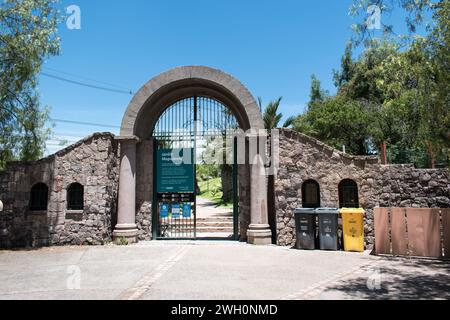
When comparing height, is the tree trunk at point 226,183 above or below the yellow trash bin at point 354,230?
above

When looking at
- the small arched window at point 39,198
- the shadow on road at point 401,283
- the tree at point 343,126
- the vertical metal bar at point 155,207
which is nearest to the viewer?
the shadow on road at point 401,283

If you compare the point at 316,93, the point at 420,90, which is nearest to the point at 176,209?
the point at 420,90

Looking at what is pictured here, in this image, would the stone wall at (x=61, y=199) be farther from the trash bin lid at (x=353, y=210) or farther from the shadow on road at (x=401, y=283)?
the shadow on road at (x=401, y=283)

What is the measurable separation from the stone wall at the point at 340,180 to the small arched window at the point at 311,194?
25cm

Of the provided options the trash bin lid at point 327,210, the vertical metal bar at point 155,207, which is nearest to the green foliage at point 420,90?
the trash bin lid at point 327,210

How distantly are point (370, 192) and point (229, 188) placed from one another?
22.1 m

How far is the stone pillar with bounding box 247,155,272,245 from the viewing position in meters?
12.0

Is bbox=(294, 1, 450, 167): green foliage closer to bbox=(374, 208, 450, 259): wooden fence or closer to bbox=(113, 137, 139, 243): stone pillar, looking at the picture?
bbox=(374, 208, 450, 259): wooden fence

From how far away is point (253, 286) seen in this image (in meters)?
6.54

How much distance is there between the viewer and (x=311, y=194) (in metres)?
11.8

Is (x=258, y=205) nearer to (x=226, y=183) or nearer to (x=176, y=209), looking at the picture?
(x=176, y=209)

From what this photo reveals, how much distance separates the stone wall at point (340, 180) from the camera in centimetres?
1077
